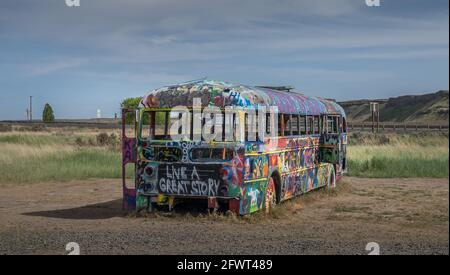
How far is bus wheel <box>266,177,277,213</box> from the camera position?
12875mm

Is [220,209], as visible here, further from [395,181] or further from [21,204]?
[395,181]

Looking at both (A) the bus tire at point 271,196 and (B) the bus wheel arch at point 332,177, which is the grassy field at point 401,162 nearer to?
(B) the bus wheel arch at point 332,177

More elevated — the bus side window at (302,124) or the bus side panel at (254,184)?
the bus side window at (302,124)

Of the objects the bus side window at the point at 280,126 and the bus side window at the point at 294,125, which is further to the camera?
the bus side window at the point at 294,125

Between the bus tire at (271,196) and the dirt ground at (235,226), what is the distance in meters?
0.20

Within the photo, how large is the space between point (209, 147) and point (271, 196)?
213 cm

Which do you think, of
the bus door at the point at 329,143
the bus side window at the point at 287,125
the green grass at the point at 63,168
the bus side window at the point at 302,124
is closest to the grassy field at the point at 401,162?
the bus door at the point at 329,143

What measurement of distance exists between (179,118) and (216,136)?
3.30 ft

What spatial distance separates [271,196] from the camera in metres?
13.1

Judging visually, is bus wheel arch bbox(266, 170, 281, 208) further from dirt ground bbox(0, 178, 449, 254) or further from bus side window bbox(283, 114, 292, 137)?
bus side window bbox(283, 114, 292, 137)

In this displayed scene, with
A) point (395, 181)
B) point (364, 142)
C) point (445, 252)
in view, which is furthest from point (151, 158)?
point (364, 142)

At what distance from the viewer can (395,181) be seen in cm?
2169

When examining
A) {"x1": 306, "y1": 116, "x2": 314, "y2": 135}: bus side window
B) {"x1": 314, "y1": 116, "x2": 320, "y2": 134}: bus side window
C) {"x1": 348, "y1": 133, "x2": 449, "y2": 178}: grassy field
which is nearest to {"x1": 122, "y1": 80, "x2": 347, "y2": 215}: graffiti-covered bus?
{"x1": 306, "y1": 116, "x2": 314, "y2": 135}: bus side window

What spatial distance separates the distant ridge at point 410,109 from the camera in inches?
4085
